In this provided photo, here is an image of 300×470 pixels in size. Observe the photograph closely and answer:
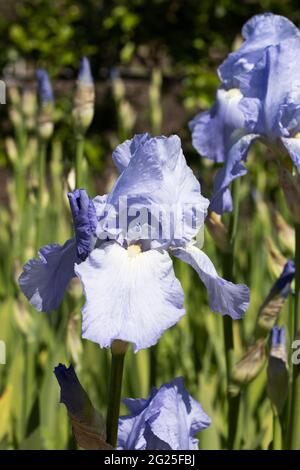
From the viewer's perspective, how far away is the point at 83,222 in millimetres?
742

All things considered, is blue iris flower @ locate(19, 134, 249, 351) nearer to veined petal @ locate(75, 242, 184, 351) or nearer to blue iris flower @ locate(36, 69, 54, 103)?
veined petal @ locate(75, 242, 184, 351)

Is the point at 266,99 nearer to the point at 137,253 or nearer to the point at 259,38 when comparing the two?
the point at 259,38

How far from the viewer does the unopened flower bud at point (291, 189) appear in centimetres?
103

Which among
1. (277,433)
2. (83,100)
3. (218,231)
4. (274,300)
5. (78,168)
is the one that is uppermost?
(83,100)

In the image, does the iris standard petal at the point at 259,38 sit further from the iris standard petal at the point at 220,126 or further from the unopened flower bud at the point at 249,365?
the unopened flower bud at the point at 249,365

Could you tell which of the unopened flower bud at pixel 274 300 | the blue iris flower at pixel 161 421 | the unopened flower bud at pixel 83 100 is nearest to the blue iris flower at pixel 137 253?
the blue iris flower at pixel 161 421

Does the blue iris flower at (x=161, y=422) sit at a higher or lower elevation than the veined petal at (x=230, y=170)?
lower

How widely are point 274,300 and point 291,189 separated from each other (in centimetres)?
20

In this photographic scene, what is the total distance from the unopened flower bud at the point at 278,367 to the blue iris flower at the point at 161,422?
0.75 feet

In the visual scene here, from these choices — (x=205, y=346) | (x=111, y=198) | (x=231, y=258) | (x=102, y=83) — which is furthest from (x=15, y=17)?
(x=111, y=198)

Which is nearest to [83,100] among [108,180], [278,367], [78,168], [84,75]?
[84,75]

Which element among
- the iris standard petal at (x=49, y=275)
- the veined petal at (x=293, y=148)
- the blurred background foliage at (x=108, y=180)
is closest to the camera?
the iris standard petal at (x=49, y=275)

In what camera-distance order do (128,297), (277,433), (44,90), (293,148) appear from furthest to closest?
(44,90) → (277,433) → (293,148) → (128,297)

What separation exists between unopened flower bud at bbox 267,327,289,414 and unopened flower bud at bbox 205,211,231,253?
0.56 ft
